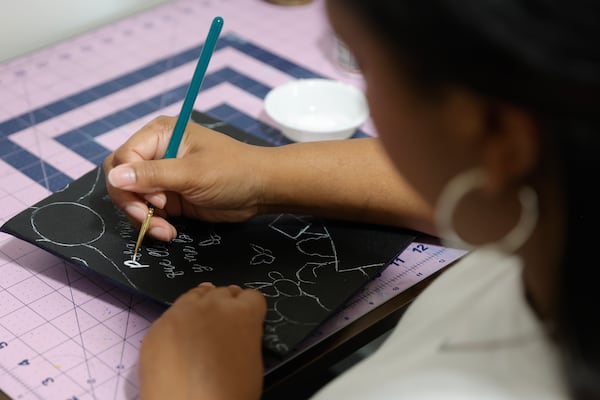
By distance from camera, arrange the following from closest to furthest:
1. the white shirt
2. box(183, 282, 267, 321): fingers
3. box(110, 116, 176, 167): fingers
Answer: the white shirt → box(183, 282, 267, 321): fingers → box(110, 116, 176, 167): fingers

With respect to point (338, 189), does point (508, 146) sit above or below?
above

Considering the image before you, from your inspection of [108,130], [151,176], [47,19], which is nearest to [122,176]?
[151,176]

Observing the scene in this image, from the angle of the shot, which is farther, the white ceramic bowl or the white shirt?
the white ceramic bowl

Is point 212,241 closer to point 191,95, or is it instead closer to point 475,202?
point 191,95

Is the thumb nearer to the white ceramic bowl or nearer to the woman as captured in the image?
the woman

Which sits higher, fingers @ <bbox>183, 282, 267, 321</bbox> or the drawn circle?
fingers @ <bbox>183, 282, 267, 321</bbox>

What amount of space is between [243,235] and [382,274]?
146 millimetres

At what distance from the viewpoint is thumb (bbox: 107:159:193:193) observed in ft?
2.60

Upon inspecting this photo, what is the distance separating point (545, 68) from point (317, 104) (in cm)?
72

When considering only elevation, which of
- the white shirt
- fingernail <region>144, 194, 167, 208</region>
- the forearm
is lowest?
fingernail <region>144, 194, 167, 208</region>

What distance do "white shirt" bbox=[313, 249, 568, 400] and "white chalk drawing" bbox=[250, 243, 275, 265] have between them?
184mm

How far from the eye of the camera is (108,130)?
1.06 m

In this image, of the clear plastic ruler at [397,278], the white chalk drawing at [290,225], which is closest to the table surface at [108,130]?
the clear plastic ruler at [397,278]

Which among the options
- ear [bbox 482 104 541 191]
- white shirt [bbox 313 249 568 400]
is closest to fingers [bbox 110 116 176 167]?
white shirt [bbox 313 249 568 400]
